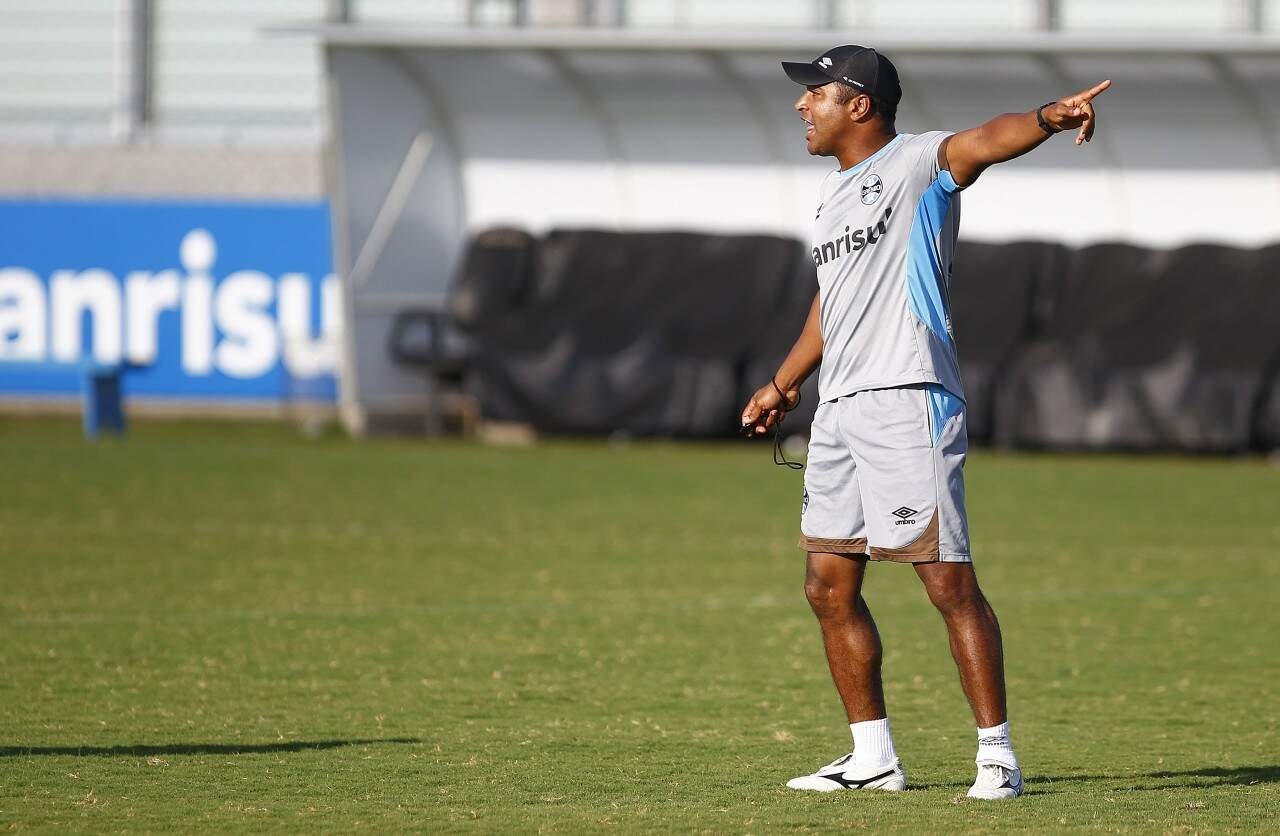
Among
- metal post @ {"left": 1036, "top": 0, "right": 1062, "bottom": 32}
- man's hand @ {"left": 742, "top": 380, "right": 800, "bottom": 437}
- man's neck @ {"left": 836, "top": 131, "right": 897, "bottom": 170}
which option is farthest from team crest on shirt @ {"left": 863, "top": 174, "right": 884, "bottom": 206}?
metal post @ {"left": 1036, "top": 0, "right": 1062, "bottom": 32}

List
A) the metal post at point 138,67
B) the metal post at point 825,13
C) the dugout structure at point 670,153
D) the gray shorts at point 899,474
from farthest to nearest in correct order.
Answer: the metal post at point 138,67
the metal post at point 825,13
the dugout structure at point 670,153
the gray shorts at point 899,474

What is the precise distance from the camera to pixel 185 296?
21141mm

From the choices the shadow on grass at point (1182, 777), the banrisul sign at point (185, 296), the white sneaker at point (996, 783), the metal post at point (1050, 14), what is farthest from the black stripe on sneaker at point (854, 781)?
the banrisul sign at point (185, 296)

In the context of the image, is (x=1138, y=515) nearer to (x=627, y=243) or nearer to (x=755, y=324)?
(x=755, y=324)

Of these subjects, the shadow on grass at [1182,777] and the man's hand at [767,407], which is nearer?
the shadow on grass at [1182,777]

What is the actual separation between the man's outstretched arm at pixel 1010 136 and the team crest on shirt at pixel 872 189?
16 cm

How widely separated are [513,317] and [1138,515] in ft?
25.0

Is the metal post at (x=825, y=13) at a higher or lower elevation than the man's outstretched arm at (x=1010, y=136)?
higher

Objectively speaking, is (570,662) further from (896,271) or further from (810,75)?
(810,75)

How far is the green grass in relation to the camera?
4.99 m

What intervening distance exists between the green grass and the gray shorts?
626 millimetres

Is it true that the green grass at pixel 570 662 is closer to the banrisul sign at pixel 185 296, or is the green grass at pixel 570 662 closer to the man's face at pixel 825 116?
the man's face at pixel 825 116

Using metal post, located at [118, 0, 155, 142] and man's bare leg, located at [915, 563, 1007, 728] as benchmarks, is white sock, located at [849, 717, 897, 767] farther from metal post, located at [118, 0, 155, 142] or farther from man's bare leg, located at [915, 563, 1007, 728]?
metal post, located at [118, 0, 155, 142]

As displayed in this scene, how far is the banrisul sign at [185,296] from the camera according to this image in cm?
2112
